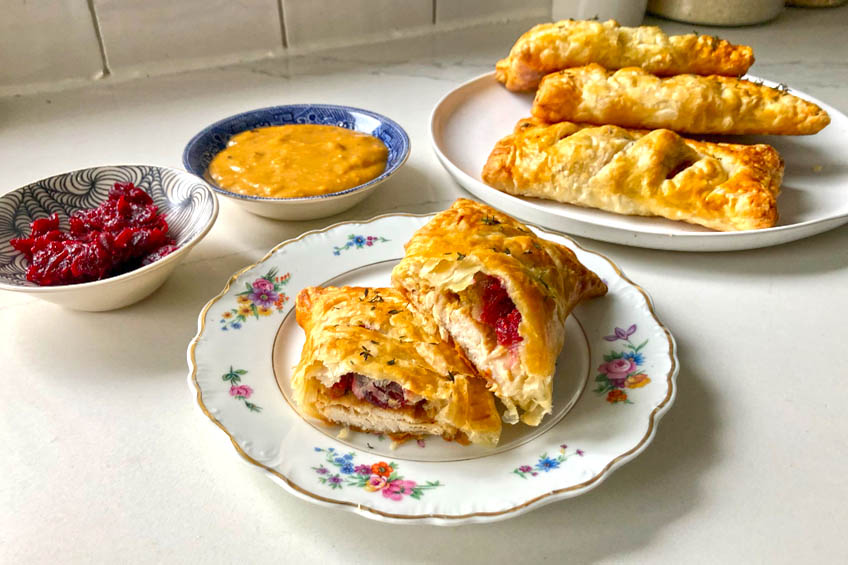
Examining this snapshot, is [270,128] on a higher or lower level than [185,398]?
higher

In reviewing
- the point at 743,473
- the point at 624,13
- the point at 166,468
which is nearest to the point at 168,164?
the point at 166,468

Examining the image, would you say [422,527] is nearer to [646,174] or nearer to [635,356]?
[635,356]

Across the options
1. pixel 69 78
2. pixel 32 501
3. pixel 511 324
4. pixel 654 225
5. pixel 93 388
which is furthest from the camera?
pixel 69 78

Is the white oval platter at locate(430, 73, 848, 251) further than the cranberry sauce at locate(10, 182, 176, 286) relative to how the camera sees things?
Yes

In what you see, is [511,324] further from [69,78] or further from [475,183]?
[69,78]

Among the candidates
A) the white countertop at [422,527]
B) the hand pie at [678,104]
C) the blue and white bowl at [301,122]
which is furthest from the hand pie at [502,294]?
the hand pie at [678,104]

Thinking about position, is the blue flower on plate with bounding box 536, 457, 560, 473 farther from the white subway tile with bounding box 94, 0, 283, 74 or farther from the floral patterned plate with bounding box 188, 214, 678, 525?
the white subway tile with bounding box 94, 0, 283, 74

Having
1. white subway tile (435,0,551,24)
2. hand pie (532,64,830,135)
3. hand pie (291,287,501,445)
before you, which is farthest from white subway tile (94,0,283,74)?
hand pie (291,287,501,445)
